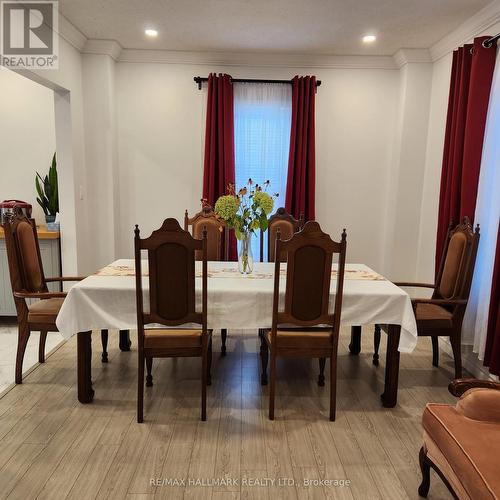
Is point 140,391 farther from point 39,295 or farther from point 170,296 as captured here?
point 39,295

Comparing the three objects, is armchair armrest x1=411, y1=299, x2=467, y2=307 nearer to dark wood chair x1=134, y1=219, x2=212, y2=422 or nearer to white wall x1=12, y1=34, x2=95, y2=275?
dark wood chair x1=134, y1=219, x2=212, y2=422

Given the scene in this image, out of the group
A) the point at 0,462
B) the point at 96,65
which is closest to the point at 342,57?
the point at 96,65

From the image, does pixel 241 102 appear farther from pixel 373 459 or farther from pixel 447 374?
pixel 373 459

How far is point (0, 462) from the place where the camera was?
212 centimetres

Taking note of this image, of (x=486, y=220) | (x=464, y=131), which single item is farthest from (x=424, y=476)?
(x=464, y=131)

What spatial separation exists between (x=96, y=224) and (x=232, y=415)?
2.74 meters

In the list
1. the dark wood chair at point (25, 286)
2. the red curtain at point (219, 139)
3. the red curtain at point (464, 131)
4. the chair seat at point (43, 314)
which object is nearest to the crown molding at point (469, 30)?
the red curtain at point (464, 131)

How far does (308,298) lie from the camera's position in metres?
2.42

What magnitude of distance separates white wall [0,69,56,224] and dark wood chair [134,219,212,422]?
276cm

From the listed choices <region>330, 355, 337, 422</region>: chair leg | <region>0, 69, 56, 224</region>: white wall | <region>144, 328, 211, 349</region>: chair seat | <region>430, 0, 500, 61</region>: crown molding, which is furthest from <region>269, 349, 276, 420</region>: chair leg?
<region>0, 69, 56, 224</region>: white wall

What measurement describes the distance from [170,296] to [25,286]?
124 cm

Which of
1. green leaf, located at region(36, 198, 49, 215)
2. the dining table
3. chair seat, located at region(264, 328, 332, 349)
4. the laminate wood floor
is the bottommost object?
the laminate wood floor

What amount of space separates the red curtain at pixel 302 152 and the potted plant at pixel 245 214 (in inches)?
59.6

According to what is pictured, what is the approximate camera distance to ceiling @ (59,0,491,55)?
10.6 ft
